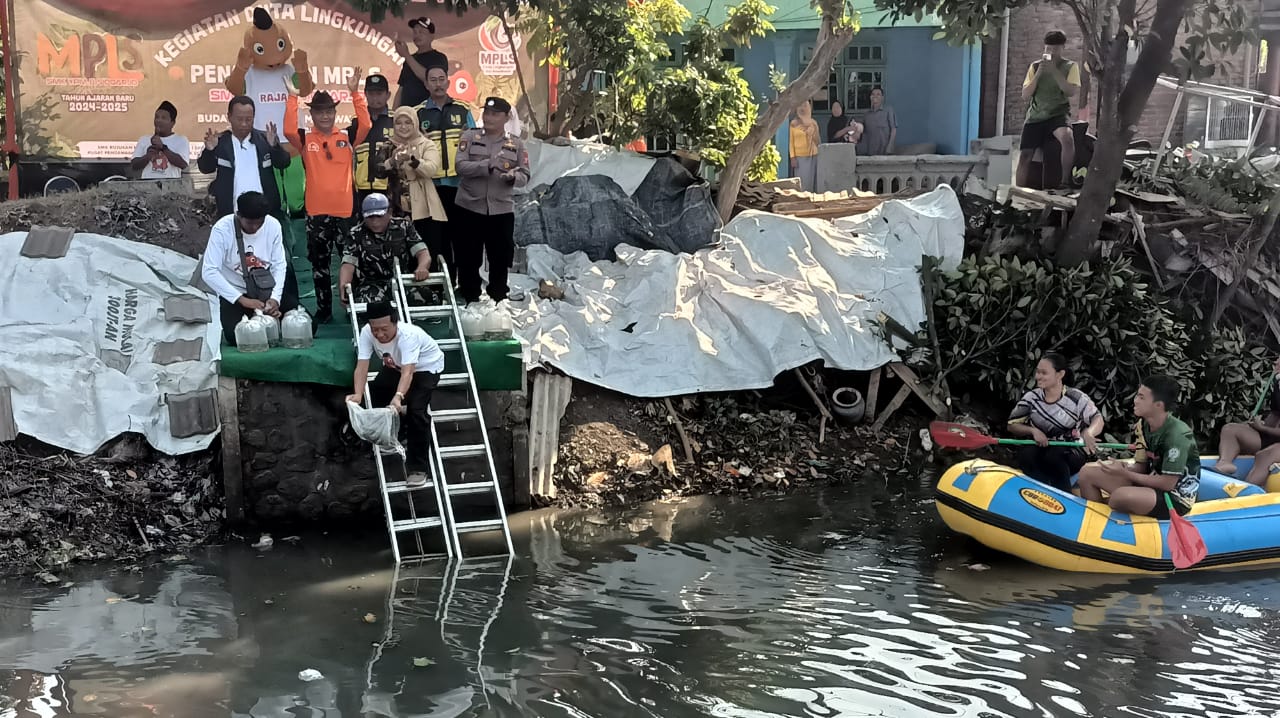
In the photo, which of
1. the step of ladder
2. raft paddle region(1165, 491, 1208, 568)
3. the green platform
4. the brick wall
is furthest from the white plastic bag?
the brick wall

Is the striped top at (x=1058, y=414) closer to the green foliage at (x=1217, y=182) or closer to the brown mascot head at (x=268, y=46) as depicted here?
the green foliage at (x=1217, y=182)

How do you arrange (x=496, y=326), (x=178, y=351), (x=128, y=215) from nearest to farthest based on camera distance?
(x=178, y=351), (x=496, y=326), (x=128, y=215)

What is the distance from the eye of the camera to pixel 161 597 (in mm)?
7008

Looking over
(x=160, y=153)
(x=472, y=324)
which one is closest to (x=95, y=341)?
(x=472, y=324)

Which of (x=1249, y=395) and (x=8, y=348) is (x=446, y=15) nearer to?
(x=8, y=348)

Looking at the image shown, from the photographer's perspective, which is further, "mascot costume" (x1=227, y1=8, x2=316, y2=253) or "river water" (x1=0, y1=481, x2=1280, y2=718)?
"mascot costume" (x1=227, y1=8, x2=316, y2=253)

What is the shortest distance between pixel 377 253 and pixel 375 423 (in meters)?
1.78

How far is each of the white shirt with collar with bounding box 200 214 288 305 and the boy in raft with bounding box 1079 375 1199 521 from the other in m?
6.09

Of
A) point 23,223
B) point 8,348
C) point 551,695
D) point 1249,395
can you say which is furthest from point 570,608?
point 1249,395

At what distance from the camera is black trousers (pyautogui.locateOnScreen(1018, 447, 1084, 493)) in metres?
8.19

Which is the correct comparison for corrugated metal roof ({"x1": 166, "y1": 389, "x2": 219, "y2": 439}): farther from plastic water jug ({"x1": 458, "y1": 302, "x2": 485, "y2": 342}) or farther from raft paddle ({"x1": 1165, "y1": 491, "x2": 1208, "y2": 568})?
raft paddle ({"x1": 1165, "y1": 491, "x2": 1208, "y2": 568})

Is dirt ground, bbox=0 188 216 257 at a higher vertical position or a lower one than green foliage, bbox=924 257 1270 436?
higher

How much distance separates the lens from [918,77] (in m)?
18.3

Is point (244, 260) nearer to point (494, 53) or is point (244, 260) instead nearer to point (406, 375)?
point (406, 375)
